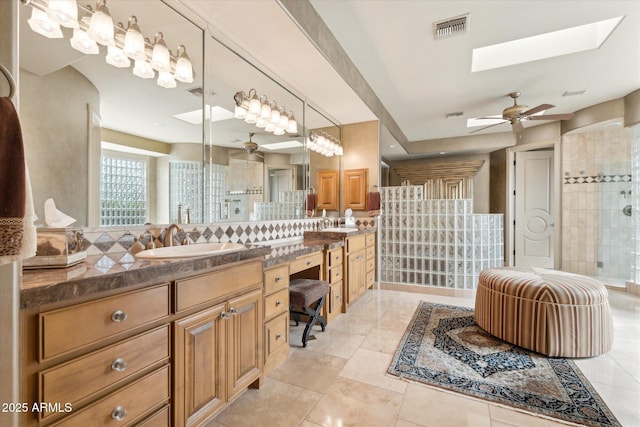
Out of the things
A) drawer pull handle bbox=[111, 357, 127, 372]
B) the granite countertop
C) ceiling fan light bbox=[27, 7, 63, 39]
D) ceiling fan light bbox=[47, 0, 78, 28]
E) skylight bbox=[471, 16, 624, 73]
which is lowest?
drawer pull handle bbox=[111, 357, 127, 372]

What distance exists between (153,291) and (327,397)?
1.24 meters

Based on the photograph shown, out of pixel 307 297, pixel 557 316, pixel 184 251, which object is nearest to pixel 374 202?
pixel 307 297

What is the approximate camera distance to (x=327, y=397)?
1.67 meters

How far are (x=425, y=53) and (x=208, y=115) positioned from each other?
2.21 meters

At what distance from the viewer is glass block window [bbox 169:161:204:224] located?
181cm

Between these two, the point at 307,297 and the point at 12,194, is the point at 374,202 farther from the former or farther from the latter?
the point at 12,194

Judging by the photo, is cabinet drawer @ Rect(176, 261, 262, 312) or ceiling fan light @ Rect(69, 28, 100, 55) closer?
cabinet drawer @ Rect(176, 261, 262, 312)

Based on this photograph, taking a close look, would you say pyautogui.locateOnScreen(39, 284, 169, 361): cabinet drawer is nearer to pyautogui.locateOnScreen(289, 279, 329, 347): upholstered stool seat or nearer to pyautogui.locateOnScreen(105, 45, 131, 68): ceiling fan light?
pyautogui.locateOnScreen(289, 279, 329, 347): upholstered stool seat

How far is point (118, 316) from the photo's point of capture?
935 millimetres

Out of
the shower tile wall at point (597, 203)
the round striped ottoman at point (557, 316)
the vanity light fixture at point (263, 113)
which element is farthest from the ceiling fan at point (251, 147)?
the shower tile wall at point (597, 203)

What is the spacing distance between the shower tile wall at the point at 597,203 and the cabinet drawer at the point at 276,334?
5.31 m

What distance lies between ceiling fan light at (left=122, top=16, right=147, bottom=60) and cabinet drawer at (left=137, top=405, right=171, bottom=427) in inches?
70.2

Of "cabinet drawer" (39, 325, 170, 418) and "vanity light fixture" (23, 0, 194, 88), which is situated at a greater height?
"vanity light fixture" (23, 0, 194, 88)


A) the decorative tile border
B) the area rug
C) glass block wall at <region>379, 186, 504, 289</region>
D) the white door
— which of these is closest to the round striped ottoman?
the area rug
